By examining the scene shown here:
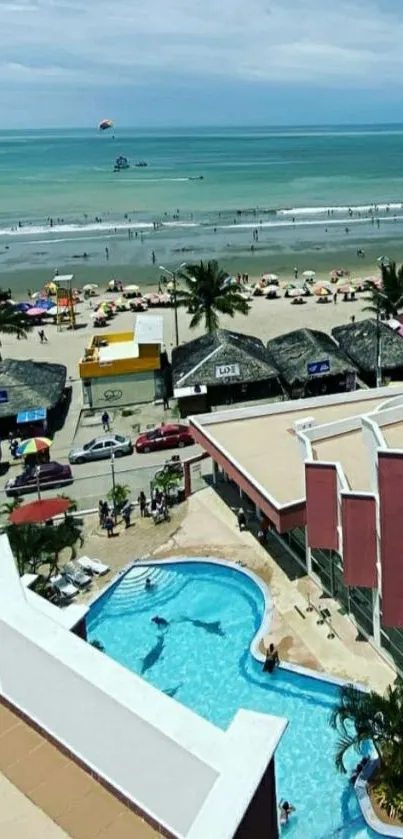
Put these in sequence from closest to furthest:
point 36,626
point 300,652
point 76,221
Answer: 1. point 36,626
2. point 300,652
3. point 76,221

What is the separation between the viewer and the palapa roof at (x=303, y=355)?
33219 mm

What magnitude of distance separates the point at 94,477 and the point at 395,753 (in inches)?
653

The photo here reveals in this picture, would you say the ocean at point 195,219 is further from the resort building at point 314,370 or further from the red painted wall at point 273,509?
the red painted wall at point 273,509

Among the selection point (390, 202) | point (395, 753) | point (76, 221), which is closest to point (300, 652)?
point (395, 753)

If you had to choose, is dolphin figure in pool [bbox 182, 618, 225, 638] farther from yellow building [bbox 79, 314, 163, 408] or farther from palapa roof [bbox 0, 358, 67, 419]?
yellow building [bbox 79, 314, 163, 408]

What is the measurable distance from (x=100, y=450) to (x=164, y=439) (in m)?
2.48

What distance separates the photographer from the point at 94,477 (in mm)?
26625

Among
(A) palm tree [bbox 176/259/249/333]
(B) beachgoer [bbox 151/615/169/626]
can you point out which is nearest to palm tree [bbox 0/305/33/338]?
(A) palm tree [bbox 176/259/249/333]

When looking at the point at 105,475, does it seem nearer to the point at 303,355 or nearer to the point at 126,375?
the point at 126,375

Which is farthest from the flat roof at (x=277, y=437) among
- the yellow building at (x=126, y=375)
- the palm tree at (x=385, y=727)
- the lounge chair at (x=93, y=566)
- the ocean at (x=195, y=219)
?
the ocean at (x=195, y=219)

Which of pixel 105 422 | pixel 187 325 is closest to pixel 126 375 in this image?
pixel 105 422

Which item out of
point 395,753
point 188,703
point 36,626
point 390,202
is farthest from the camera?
point 390,202

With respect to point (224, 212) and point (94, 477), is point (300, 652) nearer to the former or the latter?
point (94, 477)

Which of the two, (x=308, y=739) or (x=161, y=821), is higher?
(x=161, y=821)
